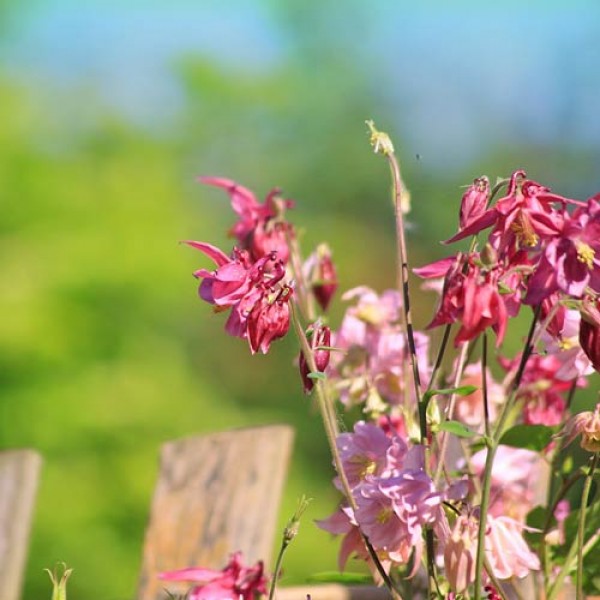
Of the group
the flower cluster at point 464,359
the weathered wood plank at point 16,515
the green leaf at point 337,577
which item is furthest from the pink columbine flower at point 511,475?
the weathered wood plank at point 16,515

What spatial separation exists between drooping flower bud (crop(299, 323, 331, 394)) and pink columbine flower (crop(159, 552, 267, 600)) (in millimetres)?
229

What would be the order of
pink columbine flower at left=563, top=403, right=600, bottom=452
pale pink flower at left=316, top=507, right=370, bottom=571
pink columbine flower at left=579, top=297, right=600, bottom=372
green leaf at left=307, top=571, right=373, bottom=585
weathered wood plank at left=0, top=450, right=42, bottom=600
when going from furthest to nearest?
weathered wood plank at left=0, top=450, right=42, bottom=600 < green leaf at left=307, top=571, right=373, bottom=585 < pale pink flower at left=316, top=507, right=370, bottom=571 < pink columbine flower at left=563, top=403, right=600, bottom=452 < pink columbine flower at left=579, top=297, right=600, bottom=372

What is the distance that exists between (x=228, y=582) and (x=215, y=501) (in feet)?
2.08

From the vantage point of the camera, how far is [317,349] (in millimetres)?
920

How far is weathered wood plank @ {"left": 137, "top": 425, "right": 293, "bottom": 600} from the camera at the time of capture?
165 cm

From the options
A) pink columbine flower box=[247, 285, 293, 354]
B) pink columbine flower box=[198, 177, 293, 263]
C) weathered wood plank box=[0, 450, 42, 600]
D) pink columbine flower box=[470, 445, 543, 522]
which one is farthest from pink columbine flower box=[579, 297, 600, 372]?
weathered wood plank box=[0, 450, 42, 600]

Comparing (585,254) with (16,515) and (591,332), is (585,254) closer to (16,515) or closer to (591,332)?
(591,332)

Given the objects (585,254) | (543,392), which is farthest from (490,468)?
(543,392)

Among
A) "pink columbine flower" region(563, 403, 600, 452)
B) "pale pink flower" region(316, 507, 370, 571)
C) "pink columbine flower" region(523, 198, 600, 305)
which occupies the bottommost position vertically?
"pale pink flower" region(316, 507, 370, 571)

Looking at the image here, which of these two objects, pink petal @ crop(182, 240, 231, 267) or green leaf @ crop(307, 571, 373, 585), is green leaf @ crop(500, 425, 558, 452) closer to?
green leaf @ crop(307, 571, 373, 585)

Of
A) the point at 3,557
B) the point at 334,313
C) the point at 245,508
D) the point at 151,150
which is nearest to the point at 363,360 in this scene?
the point at 245,508

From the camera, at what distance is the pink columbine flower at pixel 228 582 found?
105 centimetres

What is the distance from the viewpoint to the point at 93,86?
5.95 m

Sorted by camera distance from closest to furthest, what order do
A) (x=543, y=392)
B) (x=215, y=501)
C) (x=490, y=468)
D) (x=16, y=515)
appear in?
1. (x=490, y=468)
2. (x=543, y=392)
3. (x=215, y=501)
4. (x=16, y=515)
